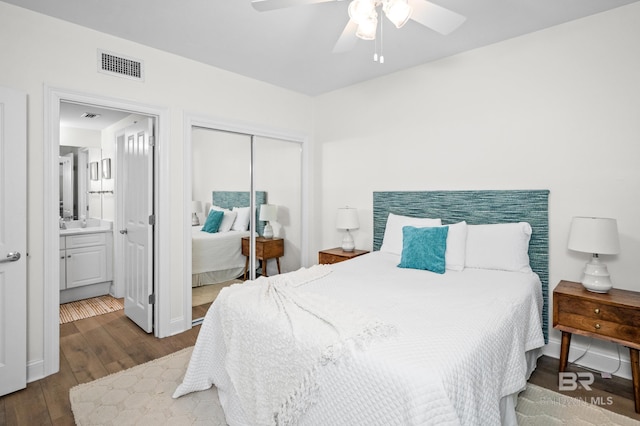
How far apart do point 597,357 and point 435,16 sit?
2.67 metres

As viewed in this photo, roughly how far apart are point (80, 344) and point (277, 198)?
7.83 feet

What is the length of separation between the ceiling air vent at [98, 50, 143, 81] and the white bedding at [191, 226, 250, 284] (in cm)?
147

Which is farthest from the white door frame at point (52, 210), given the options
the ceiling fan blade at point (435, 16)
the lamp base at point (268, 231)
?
the ceiling fan blade at point (435, 16)

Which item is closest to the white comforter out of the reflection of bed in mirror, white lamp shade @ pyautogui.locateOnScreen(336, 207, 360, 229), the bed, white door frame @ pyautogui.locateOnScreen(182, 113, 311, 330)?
the reflection of bed in mirror

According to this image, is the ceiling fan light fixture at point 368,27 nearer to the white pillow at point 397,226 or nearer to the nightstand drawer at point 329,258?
the white pillow at point 397,226

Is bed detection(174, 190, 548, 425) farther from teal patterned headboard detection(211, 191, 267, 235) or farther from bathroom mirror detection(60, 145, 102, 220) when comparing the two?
bathroom mirror detection(60, 145, 102, 220)

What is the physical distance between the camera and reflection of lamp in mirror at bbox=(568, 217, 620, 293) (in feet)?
7.08

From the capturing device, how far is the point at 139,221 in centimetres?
325

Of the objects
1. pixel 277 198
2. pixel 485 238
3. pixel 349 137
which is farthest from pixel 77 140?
pixel 485 238

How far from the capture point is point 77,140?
4809 mm

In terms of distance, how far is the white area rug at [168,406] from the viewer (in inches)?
74.7

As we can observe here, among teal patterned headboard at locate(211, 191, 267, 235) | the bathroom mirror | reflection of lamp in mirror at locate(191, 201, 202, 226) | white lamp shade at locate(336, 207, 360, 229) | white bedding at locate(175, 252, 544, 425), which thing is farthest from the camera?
the bathroom mirror

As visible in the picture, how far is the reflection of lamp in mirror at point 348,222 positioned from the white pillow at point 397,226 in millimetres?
449

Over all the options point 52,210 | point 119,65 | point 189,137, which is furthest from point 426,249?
point 119,65
